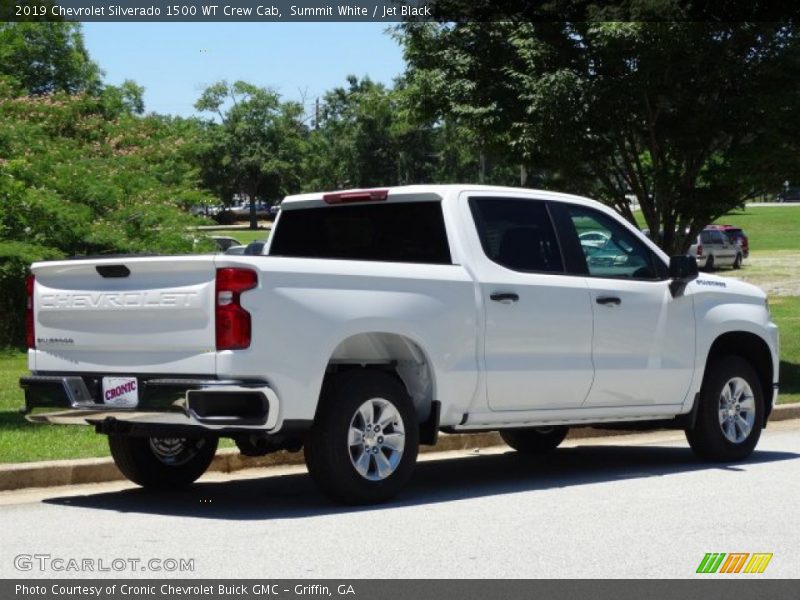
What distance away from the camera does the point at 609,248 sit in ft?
35.6

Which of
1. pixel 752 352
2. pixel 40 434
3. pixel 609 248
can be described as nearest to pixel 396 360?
pixel 609 248

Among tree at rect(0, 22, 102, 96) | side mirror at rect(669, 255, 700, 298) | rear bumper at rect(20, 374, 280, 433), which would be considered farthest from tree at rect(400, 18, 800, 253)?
tree at rect(0, 22, 102, 96)

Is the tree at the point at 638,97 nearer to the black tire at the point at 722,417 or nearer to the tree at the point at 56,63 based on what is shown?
the black tire at the point at 722,417

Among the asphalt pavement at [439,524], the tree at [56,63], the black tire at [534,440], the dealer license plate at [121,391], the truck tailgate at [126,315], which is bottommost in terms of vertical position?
the black tire at [534,440]

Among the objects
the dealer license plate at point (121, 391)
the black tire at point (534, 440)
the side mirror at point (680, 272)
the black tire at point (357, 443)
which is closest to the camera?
the dealer license plate at point (121, 391)

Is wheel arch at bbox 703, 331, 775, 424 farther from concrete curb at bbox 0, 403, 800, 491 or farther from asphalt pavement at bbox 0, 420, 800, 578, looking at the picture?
concrete curb at bbox 0, 403, 800, 491

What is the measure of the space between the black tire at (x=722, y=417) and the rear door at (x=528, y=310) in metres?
1.43

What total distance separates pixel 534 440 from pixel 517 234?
8.95ft

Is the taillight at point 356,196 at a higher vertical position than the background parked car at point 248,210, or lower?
higher

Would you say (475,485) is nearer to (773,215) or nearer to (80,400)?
(80,400)

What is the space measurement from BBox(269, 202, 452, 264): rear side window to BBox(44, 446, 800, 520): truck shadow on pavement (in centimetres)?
169

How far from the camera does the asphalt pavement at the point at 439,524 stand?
7047mm
